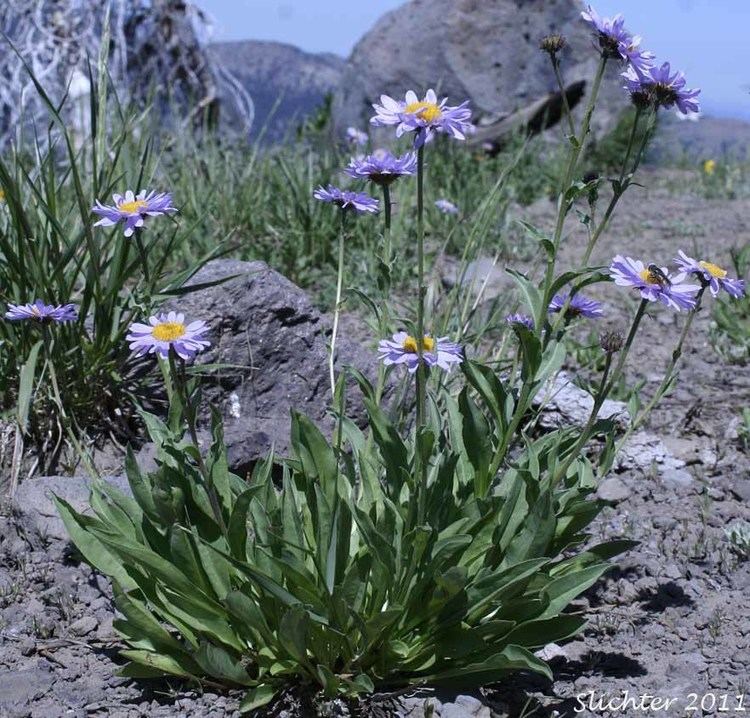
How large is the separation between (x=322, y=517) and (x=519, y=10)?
7.91 metres

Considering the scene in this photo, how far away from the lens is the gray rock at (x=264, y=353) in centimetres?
355

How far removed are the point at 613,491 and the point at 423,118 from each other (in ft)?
6.24

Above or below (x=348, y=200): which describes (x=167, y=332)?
below

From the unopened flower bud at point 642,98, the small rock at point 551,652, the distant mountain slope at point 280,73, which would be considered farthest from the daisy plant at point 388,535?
the distant mountain slope at point 280,73

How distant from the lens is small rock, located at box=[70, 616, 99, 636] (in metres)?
2.63

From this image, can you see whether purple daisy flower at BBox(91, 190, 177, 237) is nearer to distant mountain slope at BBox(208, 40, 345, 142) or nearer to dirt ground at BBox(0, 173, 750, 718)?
dirt ground at BBox(0, 173, 750, 718)

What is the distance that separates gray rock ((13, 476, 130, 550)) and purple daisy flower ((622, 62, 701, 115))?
1.82m

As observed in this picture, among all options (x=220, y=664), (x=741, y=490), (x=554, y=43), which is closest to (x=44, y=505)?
(x=220, y=664)

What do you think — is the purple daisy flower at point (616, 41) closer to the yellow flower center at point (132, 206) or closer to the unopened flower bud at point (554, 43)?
the unopened flower bud at point (554, 43)

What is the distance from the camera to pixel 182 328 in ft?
6.32

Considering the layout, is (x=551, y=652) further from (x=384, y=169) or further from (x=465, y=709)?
(x=384, y=169)

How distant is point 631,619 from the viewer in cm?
276

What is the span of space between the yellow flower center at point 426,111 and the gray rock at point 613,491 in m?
1.84

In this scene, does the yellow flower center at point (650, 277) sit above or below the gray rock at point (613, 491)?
above
